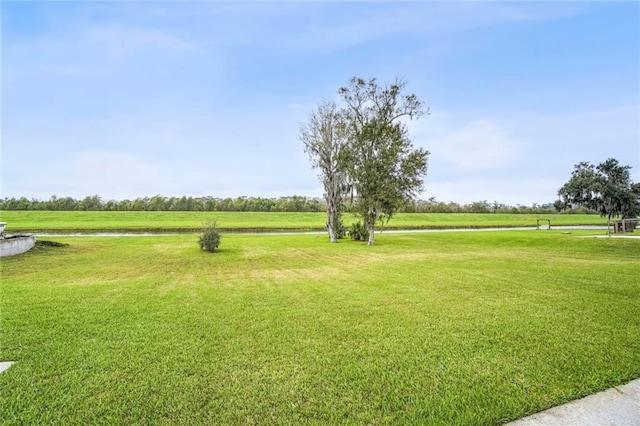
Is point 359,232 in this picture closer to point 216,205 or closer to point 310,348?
point 310,348

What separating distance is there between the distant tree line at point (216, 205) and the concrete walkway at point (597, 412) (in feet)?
220

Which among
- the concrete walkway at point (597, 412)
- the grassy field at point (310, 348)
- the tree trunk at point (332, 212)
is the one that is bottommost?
the grassy field at point (310, 348)

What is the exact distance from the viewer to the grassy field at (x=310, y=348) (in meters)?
3.01

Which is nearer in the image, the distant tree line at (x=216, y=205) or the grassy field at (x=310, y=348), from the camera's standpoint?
the grassy field at (x=310, y=348)

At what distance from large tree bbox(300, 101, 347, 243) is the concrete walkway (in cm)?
2269

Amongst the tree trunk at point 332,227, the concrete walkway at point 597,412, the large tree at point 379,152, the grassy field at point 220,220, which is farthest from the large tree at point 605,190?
the concrete walkway at point 597,412

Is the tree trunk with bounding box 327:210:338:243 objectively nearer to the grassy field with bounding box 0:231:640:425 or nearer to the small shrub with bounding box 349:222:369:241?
the small shrub with bounding box 349:222:369:241

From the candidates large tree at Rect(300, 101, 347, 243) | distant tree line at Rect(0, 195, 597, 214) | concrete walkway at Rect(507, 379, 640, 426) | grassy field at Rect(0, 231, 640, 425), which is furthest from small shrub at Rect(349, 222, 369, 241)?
distant tree line at Rect(0, 195, 597, 214)

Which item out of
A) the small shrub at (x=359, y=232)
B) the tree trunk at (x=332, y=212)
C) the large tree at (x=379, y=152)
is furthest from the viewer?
the small shrub at (x=359, y=232)

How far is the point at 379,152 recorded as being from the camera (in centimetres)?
2275

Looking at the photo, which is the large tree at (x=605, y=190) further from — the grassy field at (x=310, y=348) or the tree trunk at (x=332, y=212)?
the grassy field at (x=310, y=348)

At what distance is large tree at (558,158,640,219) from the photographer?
33.9 metres

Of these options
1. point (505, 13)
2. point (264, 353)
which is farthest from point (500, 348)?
point (505, 13)

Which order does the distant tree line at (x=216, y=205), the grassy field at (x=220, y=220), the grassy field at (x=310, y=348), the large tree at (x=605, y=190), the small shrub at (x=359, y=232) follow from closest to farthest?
the grassy field at (x=310, y=348) < the small shrub at (x=359, y=232) < the large tree at (x=605, y=190) < the grassy field at (x=220, y=220) < the distant tree line at (x=216, y=205)
